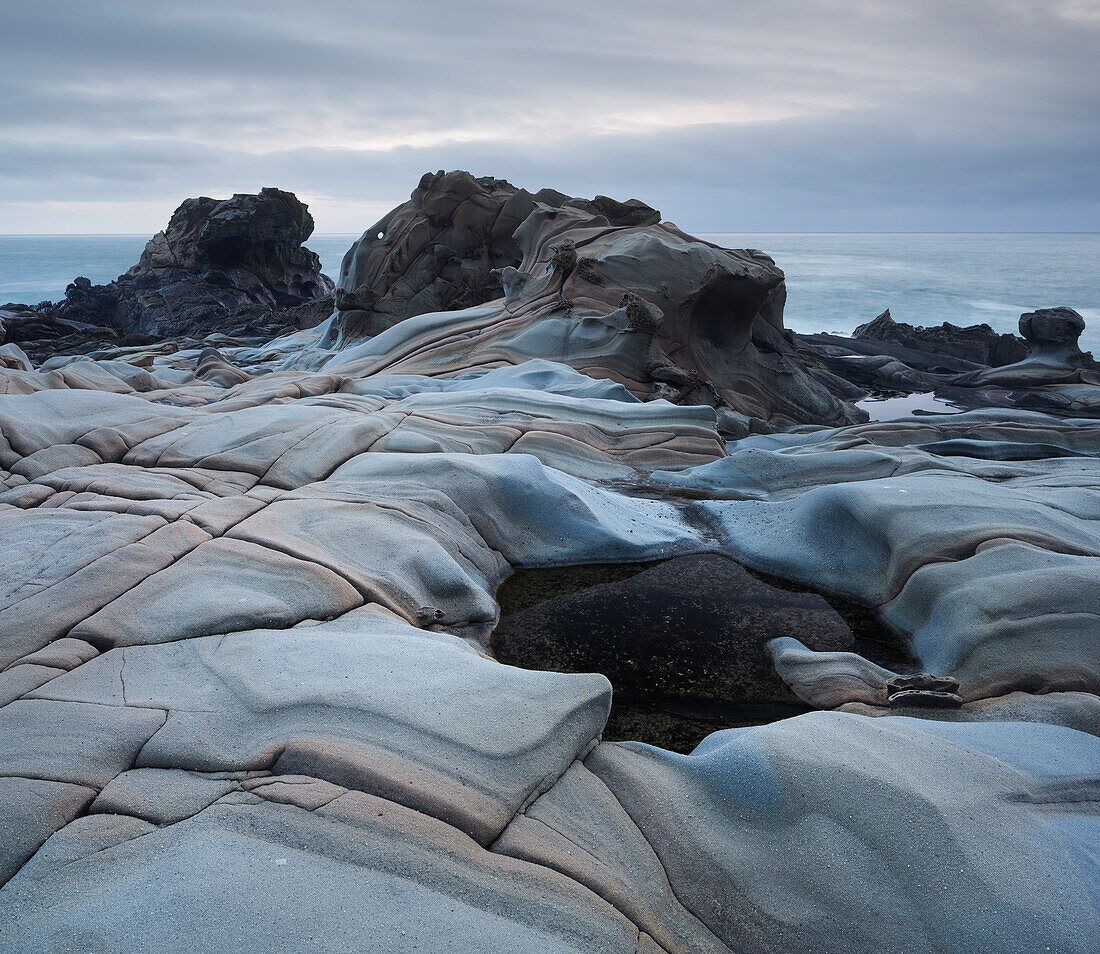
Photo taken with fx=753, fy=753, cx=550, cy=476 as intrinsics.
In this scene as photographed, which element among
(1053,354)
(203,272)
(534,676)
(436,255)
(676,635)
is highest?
(203,272)

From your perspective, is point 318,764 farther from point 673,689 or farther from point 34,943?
point 673,689

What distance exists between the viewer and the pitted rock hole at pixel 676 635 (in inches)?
157

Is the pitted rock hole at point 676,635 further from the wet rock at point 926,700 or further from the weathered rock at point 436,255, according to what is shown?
the weathered rock at point 436,255

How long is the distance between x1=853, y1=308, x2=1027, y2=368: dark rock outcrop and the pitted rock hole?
1772 centimetres

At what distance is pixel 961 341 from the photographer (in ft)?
68.9

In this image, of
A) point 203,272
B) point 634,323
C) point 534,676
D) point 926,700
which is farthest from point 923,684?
point 203,272

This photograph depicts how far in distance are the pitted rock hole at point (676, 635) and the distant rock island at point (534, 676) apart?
0.10 feet

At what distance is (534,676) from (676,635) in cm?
177

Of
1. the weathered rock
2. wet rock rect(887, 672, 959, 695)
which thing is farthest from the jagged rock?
wet rock rect(887, 672, 959, 695)

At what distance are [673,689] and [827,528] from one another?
88.2 inches

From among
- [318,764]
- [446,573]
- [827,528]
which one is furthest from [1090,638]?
[318,764]

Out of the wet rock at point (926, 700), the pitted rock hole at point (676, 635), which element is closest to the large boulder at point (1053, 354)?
the pitted rock hole at point (676, 635)

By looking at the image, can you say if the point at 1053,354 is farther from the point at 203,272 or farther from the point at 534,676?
the point at 203,272

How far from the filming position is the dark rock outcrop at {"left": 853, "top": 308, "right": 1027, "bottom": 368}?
1959cm
